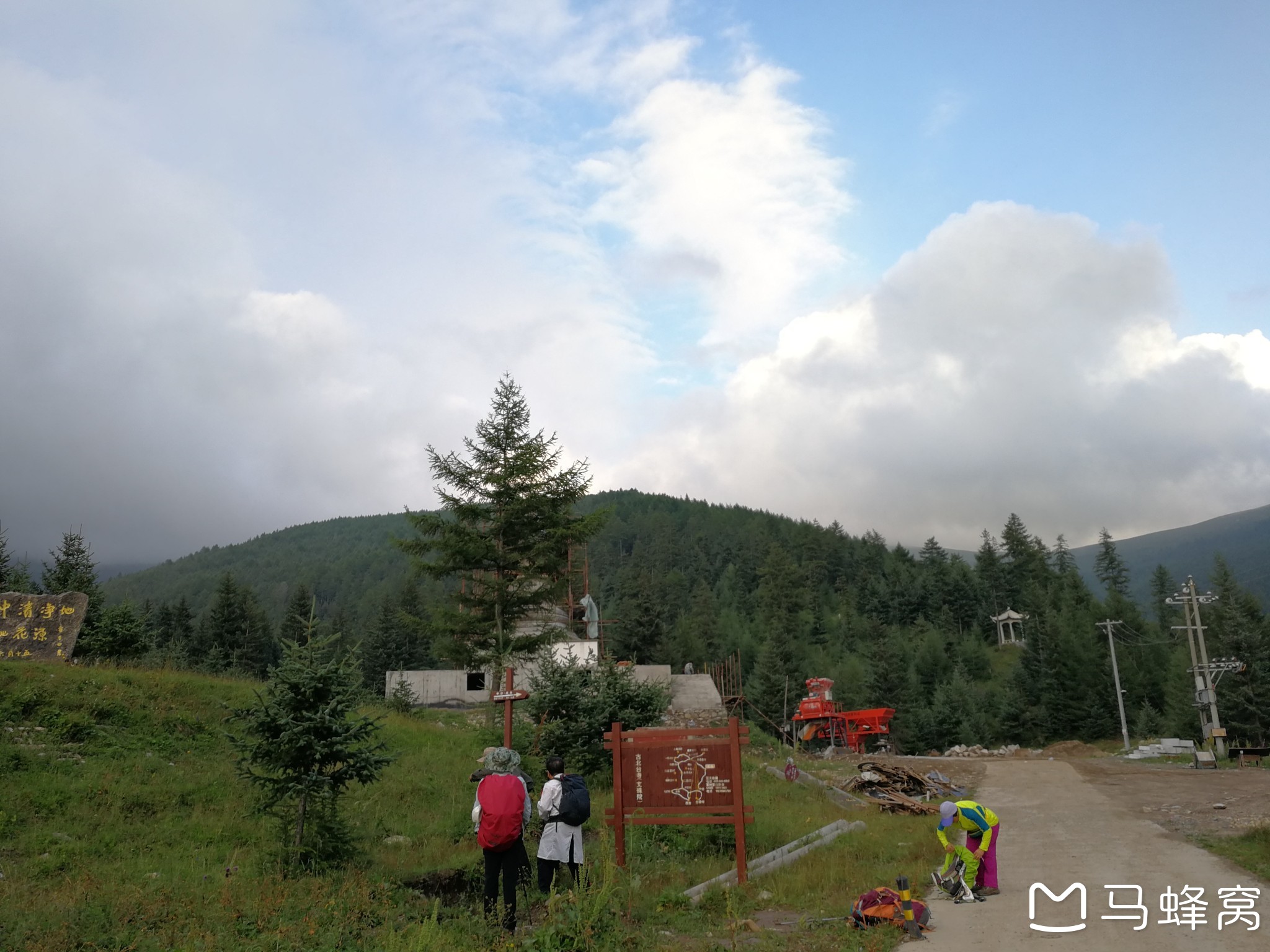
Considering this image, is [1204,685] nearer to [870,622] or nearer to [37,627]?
[37,627]

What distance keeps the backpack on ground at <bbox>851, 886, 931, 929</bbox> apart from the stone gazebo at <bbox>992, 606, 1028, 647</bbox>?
9988 centimetres

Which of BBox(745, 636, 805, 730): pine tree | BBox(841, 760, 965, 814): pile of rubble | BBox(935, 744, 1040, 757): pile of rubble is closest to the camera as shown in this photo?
BBox(841, 760, 965, 814): pile of rubble

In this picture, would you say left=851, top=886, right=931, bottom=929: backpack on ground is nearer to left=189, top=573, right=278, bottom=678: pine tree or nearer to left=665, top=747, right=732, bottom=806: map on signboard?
left=665, top=747, right=732, bottom=806: map on signboard

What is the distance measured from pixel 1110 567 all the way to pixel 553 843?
124 m

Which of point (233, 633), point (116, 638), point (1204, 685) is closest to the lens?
point (116, 638)

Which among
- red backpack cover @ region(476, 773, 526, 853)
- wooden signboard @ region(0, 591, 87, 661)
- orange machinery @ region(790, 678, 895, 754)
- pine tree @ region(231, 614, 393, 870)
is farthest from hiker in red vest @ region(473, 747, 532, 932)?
orange machinery @ region(790, 678, 895, 754)

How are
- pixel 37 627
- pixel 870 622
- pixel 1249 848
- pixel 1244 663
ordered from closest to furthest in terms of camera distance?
1. pixel 1249 848
2. pixel 37 627
3. pixel 1244 663
4. pixel 870 622

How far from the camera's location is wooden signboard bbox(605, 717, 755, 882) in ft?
36.1

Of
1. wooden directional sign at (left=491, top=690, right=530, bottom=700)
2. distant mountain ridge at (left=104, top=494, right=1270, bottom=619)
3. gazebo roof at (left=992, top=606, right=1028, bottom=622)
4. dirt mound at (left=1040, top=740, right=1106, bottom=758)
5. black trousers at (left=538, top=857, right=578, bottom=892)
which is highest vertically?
distant mountain ridge at (left=104, top=494, right=1270, bottom=619)

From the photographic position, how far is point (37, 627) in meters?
17.2

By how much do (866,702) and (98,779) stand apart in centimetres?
6762

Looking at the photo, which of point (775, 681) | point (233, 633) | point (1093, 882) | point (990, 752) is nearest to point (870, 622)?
point (775, 681)

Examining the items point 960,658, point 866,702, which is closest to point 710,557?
point 960,658

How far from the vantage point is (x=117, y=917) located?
7.62 metres
